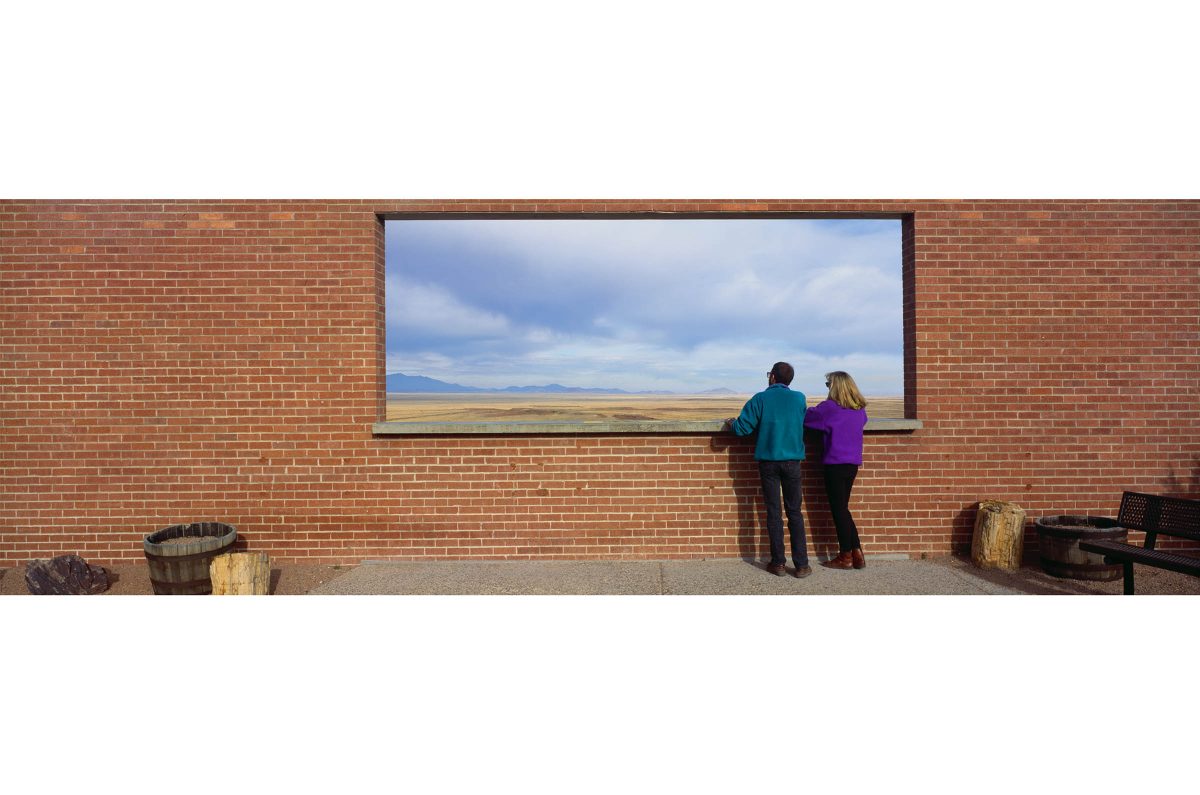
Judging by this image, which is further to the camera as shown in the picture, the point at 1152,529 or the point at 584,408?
the point at 584,408

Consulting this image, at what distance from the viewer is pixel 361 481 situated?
6.40 metres

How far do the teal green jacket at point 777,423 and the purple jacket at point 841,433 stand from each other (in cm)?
27

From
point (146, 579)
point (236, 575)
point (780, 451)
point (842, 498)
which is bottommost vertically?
point (146, 579)

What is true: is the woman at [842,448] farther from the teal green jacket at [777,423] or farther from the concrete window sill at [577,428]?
the concrete window sill at [577,428]

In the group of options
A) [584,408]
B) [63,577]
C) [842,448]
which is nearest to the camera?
[63,577]

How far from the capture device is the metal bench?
5039 mm

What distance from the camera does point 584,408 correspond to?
1316 inches

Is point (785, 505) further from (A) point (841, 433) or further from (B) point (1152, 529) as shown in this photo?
(B) point (1152, 529)

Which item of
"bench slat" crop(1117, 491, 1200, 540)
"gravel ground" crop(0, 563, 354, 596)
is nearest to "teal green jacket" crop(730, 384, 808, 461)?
"bench slat" crop(1117, 491, 1200, 540)

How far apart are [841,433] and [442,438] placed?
383 centimetres

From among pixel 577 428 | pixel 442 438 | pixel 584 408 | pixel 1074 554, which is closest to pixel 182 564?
pixel 442 438

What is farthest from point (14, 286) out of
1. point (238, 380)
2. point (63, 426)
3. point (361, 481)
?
point (361, 481)

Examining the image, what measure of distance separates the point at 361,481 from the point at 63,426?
2.96 metres

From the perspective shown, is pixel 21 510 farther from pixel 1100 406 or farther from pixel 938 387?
pixel 1100 406
